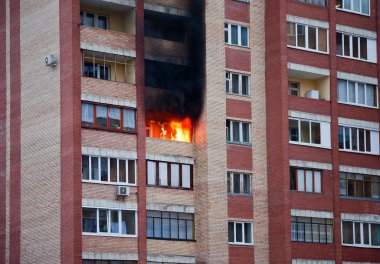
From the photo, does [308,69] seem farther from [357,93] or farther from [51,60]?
[51,60]

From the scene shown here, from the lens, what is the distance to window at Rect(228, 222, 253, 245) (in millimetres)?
57438

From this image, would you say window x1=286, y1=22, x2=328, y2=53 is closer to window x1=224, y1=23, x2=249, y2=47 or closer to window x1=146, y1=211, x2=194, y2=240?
window x1=224, y1=23, x2=249, y2=47

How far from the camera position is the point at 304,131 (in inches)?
2384

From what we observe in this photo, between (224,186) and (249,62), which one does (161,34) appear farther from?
(224,186)

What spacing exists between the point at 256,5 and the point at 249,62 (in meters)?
3.34

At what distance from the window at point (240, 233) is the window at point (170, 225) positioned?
2.02 m

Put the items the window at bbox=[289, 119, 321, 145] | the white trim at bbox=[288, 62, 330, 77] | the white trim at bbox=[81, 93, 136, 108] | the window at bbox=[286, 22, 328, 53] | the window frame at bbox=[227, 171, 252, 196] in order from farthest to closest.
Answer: the window at bbox=[286, 22, 328, 53], the white trim at bbox=[288, 62, 330, 77], the window at bbox=[289, 119, 321, 145], the window frame at bbox=[227, 171, 252, 196], the white trim at bbox=[81, 93, 136, 108]

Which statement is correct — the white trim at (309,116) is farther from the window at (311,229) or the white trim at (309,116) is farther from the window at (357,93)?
the window at (311,229)

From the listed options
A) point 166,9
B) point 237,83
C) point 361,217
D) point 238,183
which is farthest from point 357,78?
point 166,9

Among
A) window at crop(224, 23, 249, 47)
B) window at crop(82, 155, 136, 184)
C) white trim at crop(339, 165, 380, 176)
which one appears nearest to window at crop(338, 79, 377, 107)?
white trim at crop(339, 165, 380, 176)

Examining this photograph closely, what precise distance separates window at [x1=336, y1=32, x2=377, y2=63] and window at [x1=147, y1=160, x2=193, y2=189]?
12.0 meters

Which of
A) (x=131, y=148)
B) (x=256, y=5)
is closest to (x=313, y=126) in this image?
(x=256, y=5)

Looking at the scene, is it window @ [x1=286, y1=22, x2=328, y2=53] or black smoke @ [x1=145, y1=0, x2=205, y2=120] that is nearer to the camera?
black smoke @ [x1=145, y1=0, x2=205, y2=120]

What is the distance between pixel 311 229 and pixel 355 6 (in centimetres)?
1353
